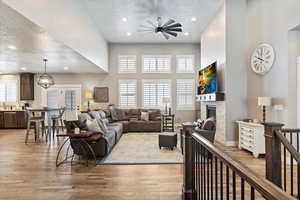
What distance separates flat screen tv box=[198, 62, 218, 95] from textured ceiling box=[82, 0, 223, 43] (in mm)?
1703

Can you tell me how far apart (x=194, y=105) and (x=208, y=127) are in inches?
210

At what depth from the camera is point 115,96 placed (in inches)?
386

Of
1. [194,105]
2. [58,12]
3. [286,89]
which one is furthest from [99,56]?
[286,89]

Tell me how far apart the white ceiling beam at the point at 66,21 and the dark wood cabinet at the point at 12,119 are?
4.85m

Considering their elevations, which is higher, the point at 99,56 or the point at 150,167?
the point at 99,56

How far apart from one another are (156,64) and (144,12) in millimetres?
3741

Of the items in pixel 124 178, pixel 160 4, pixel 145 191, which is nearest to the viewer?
pixel 145 191

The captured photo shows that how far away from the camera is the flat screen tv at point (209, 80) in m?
6.20

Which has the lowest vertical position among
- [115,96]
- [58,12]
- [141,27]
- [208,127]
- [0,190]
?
[0,190]

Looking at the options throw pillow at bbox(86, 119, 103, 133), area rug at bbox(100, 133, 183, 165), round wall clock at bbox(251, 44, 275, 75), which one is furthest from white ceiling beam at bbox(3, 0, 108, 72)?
round wall clock at bbox(251, 44, 275, 75)

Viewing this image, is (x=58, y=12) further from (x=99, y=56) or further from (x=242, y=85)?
(x=242, y=85)

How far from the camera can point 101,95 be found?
9.70m

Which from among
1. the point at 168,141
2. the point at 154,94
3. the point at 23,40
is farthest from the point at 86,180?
the point at 154,94

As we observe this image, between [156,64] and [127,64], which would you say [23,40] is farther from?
[156,64]
